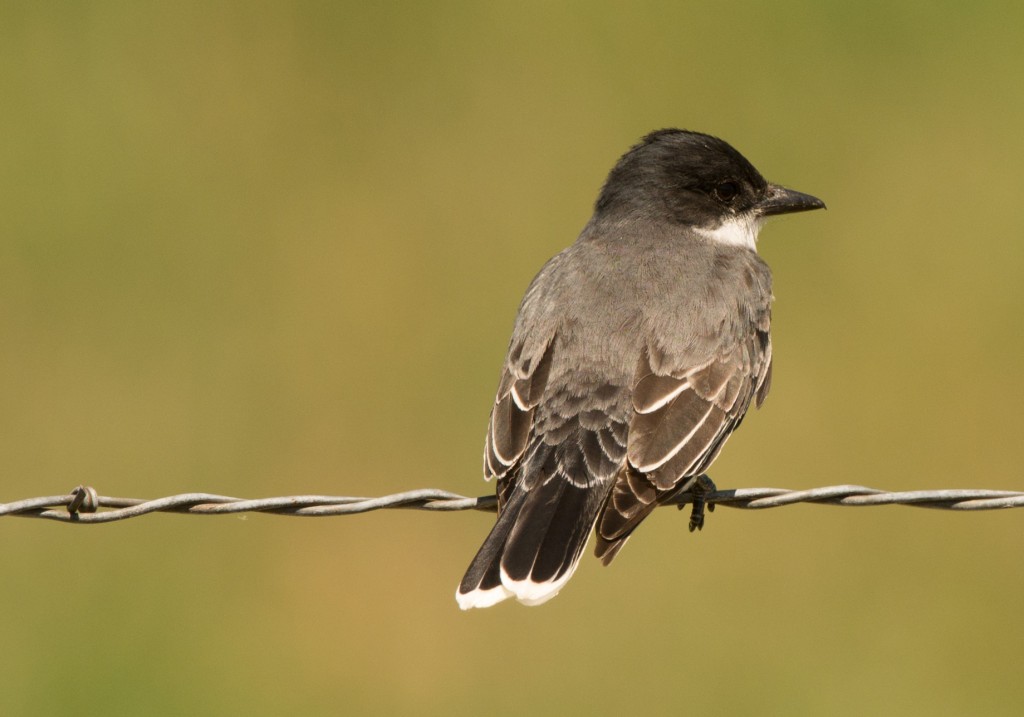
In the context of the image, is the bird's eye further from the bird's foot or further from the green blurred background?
the green blurred background

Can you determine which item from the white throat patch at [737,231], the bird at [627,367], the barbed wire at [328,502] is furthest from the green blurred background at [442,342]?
the barbed wire at [328,502]

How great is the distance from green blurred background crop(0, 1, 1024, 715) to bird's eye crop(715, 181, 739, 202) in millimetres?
2305

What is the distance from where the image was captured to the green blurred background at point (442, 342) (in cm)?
820

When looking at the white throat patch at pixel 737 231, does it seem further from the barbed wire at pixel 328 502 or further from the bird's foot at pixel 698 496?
the barbed wire at pixel 328 502

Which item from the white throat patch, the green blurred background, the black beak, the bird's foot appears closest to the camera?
the bird's foot

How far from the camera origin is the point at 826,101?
11.7 meters

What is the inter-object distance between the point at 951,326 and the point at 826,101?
7.22ft

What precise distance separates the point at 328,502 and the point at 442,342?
5316mm

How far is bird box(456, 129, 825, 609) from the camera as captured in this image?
5.57 meters

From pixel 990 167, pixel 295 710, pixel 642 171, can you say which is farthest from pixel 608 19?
pixel 295 710

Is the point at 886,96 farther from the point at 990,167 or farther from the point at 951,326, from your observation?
the point at 951,326

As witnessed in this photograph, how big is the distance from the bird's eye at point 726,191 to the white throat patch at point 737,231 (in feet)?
0.31

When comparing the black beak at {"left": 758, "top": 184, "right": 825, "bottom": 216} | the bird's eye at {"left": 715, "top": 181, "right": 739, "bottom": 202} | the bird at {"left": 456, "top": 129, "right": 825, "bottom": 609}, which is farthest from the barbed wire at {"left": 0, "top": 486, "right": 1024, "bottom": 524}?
the black beak at {"left": 758, "top": 184, "right": 825, "bottom": 216}

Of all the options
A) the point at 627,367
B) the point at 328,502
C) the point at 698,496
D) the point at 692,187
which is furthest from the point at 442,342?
the point at 328,502
